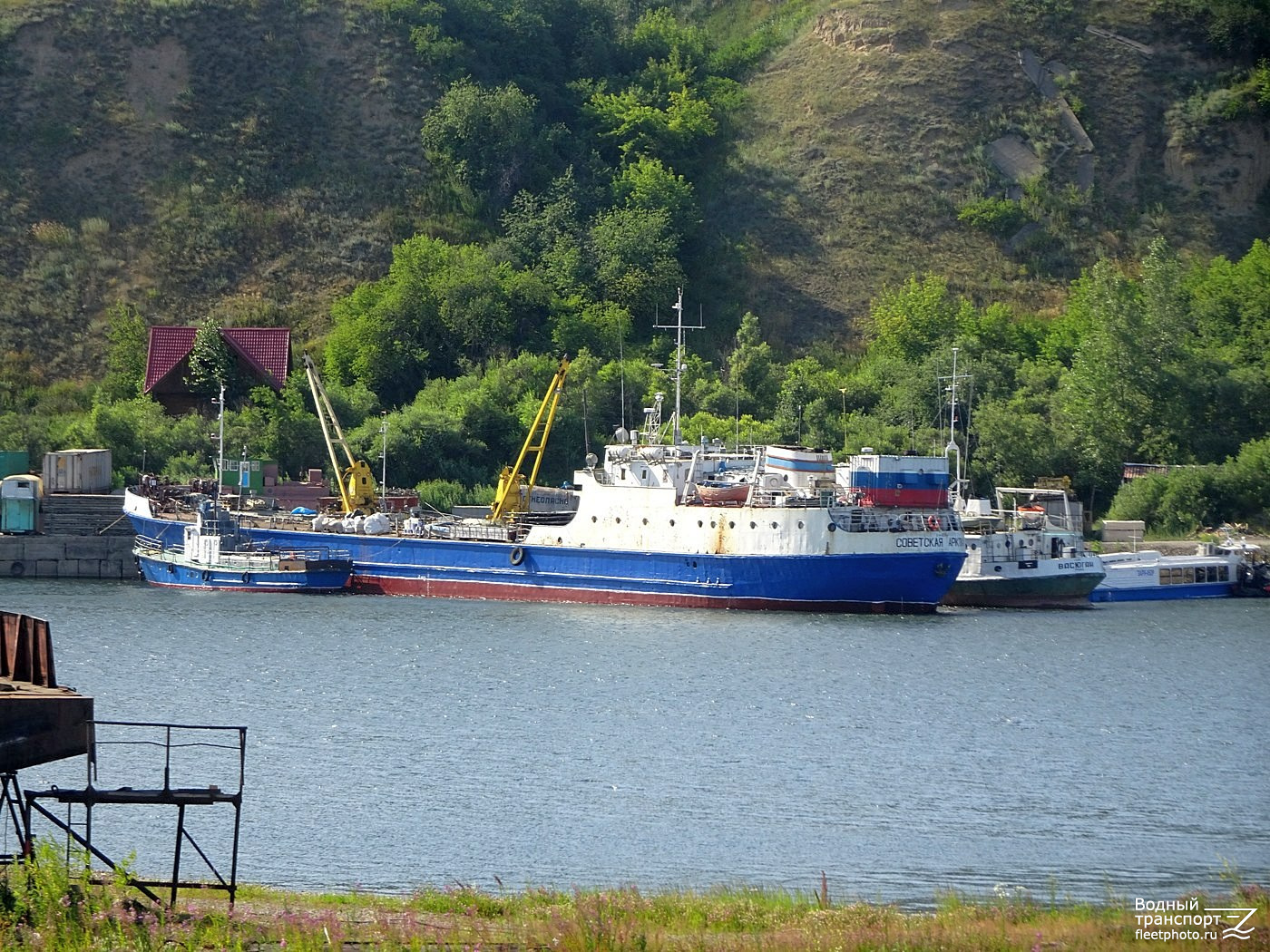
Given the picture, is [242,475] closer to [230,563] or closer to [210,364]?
[230,563]

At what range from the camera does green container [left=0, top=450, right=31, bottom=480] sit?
69875 millimetres

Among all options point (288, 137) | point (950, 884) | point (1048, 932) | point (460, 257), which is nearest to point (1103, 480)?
point (460, 257)

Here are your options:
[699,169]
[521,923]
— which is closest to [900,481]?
[521,923]

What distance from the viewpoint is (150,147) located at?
92.1 metres

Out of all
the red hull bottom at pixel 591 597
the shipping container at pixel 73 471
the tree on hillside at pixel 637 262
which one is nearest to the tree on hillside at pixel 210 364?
the shipping container at pixel 73 471

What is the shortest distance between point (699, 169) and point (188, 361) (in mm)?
32690

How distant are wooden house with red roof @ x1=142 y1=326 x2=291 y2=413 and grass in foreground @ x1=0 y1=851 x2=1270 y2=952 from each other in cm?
5913

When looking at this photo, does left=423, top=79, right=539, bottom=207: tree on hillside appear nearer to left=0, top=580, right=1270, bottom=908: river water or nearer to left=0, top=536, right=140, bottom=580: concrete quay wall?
left=0, top=536, right=140, bottom=580: concrete quay wall

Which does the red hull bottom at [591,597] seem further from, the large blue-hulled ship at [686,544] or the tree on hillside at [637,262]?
the tree on hillside at [637,262]

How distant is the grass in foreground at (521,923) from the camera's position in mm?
18016

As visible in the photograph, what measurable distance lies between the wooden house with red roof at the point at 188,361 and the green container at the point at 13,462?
8253 millimetres

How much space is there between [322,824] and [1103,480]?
52706mm

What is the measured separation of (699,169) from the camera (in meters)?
99.1

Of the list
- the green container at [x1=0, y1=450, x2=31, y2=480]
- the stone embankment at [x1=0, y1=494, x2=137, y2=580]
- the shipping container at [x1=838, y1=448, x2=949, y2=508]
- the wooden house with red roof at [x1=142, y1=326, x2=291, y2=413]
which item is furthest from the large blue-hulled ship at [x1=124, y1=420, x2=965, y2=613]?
the wooden house with red roof at [x1=142, y1=326, x2=291, y2=413]
